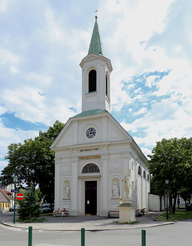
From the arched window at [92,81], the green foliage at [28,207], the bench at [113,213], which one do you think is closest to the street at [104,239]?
the green foliage at [28,207]

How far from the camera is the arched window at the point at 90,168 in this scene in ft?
94.9

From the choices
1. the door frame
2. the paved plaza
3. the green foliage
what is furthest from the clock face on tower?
the paved plaza

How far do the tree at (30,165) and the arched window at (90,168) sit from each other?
9.23 meters

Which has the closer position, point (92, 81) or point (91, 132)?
point (91, 132)

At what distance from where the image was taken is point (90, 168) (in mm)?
29172

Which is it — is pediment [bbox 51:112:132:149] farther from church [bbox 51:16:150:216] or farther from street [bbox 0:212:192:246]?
street [bbox 0:212:192:246]

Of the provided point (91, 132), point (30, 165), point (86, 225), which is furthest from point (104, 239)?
point (30, 165)

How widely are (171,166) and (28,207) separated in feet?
45.8

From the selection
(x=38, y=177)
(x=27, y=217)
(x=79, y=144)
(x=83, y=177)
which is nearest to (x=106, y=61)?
(x=79, y=144)

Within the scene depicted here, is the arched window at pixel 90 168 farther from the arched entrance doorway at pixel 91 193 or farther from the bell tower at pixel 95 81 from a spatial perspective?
the bell tower at pixel 95 81

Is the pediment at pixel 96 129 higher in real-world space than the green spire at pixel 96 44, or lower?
lower

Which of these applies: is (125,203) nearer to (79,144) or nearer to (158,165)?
(158,165)

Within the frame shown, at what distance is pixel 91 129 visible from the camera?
30.3 m

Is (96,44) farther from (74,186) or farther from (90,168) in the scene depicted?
(74,186)
